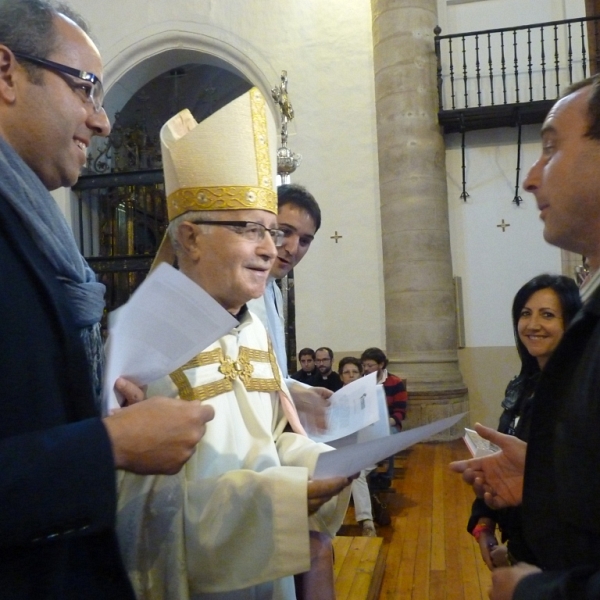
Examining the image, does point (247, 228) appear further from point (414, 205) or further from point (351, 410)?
point (414, 205)

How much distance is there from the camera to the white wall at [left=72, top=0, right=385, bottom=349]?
23.4 ft

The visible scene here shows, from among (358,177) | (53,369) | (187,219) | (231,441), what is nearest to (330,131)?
(358,177)

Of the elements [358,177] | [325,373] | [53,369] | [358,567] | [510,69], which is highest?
[510,69]

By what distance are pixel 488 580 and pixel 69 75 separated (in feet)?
10.7

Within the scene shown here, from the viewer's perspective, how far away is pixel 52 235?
100cm

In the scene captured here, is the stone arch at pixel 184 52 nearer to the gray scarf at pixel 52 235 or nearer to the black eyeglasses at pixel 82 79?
the black eyeglasses at pixel 82 79

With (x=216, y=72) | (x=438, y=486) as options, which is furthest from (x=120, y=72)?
(x=438, y=486)

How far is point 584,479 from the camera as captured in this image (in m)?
0.93

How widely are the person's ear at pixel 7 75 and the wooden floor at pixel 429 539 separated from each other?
A: 3048 mm

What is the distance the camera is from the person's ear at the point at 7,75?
101cm

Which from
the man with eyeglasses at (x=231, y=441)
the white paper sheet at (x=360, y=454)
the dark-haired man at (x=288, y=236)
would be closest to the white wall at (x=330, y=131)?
the dark-haired man at (x=288, y=236)

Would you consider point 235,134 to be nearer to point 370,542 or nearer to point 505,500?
point 505,500

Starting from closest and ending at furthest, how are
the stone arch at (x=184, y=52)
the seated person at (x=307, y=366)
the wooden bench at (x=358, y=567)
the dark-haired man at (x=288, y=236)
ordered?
the dark-haired man at (x=288, y=236), the wooden bench at (x=358, y=567), the seated person at (x=307, y=366), the stone arch at (x=184, y=52)

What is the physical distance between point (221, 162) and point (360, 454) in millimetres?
927
